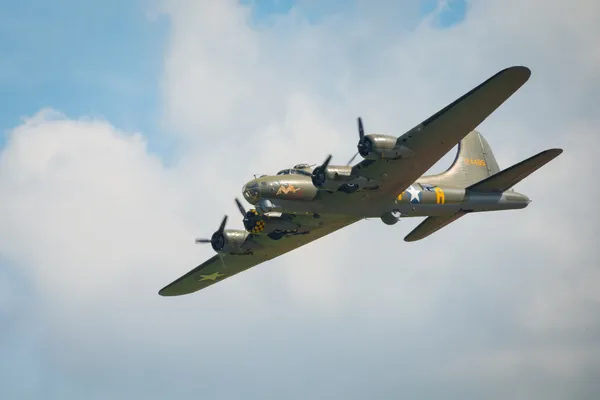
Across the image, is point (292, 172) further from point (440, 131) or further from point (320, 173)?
point (440, 131)

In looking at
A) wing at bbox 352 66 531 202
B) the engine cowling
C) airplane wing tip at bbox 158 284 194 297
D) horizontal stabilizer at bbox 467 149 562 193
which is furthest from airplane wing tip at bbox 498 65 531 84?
airplane wing tip at bbox 158 284 194 297

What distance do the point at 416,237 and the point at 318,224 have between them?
6.18 meters

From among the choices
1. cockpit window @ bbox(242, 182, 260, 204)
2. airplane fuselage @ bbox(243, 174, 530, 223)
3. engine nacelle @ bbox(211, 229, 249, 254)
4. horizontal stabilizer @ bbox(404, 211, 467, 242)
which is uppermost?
engine nacelle @ bbox(211, 229, 249, 254)

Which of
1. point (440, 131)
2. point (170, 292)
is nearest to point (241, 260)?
point (170, 292)

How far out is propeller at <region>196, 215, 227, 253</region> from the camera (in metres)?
45.3

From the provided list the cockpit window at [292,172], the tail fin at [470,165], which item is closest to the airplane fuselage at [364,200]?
the cockpit window at [292,172]

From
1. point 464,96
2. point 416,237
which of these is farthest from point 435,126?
point 416,237

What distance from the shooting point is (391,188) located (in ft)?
134

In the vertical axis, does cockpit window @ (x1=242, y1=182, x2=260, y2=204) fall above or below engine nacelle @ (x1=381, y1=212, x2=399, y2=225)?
above

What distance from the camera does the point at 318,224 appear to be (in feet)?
142

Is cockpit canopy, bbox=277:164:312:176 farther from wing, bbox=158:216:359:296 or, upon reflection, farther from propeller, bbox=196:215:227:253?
propeller, bbox=196:215:227:253

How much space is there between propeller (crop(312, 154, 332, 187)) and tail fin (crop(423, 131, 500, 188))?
8065 millimetres

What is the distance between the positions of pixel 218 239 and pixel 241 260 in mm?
3711

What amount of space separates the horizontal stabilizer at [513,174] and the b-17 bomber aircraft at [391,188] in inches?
2.1
